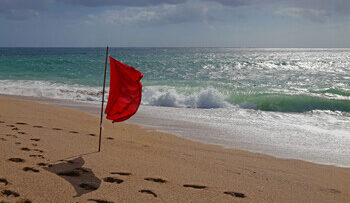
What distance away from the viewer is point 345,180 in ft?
15.7

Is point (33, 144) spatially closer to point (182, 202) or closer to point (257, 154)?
point (182, 202)

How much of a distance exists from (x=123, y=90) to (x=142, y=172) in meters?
1.19

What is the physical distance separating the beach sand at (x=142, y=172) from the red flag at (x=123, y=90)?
720 mm

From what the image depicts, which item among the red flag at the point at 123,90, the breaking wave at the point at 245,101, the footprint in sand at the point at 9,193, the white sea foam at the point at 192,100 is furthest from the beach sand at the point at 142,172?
the breaking wave at the point at 245,101

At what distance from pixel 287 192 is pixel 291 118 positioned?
264 inches

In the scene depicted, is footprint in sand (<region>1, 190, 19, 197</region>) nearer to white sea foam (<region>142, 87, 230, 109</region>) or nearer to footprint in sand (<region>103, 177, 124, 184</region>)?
footprint in sand (<region>103, 177, 124, 184</region>)

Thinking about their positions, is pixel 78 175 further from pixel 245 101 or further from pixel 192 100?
pixel 245 101

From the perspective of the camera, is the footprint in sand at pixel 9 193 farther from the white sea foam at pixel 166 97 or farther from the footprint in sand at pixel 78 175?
the white sea foam at pixel 166 97

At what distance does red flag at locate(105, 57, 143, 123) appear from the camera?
14.9 ft

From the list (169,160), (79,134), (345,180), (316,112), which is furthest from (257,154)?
(316,112)

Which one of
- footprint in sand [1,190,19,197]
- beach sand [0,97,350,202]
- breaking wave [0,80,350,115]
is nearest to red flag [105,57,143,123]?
beach sand [0,97,350,202]

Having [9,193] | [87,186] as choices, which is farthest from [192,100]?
[9,193]

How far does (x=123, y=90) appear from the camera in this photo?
457cm

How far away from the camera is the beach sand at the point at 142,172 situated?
3.52m
